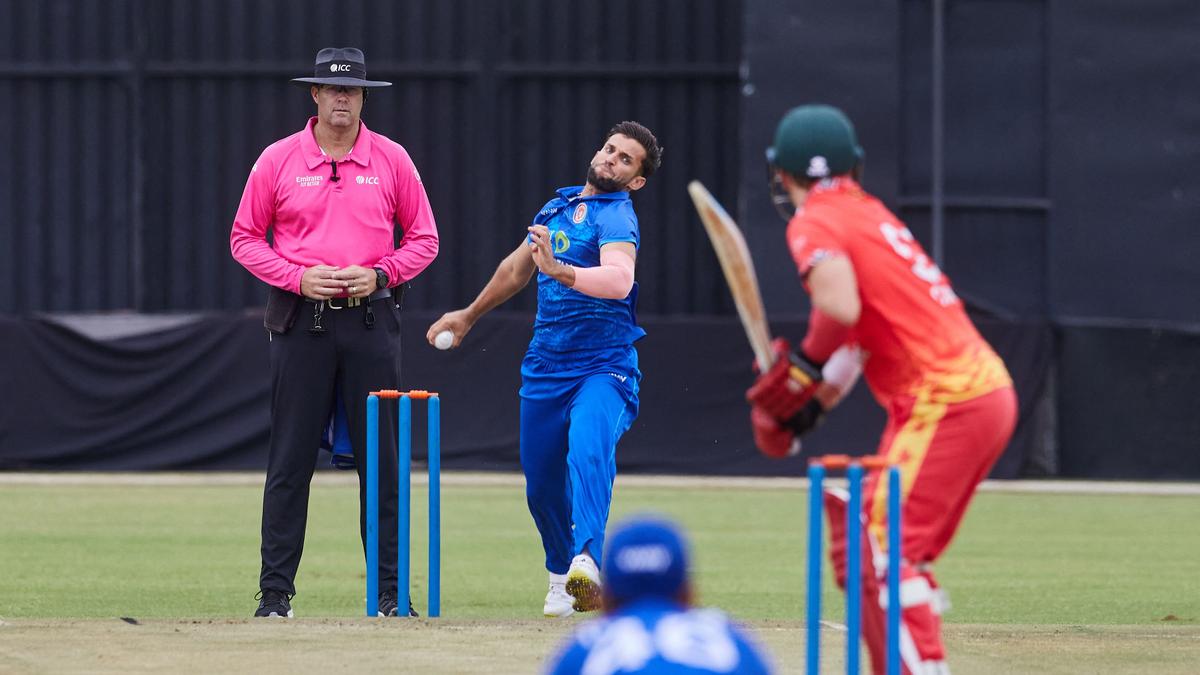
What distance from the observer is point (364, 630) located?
697 centimetres

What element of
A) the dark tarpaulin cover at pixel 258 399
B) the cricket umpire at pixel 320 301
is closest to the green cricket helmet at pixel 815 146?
the cricket umpire at pixel 320 301

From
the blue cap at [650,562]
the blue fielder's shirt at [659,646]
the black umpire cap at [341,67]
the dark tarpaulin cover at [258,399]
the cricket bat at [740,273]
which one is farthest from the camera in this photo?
the dark tarpaulin cover at [258,399]

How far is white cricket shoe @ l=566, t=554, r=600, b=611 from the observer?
287 inches

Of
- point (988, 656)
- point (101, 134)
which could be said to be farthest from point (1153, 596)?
point (101, 134)

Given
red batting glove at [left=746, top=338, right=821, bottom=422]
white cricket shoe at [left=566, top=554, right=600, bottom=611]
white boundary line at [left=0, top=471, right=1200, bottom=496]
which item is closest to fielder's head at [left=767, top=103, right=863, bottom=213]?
red batting glove at [left=746, top=338, right=821, bottom=422]

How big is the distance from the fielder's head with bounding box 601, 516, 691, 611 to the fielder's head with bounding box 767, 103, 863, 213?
1.94 meters

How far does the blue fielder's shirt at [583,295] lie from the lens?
25.5 feet

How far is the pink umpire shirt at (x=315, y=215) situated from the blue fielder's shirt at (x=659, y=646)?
438 cm

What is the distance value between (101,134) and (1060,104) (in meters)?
10.5

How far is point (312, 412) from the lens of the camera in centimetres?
774

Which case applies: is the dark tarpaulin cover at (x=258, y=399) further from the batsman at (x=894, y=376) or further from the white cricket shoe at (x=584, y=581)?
the batsman at (x=894, y=376)

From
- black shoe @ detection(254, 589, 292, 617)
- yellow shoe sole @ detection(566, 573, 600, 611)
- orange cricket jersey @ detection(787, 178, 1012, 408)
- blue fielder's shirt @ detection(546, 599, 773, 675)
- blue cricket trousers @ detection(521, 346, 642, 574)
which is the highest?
orange cricket jersey @ detection(787, 178, 1012, 408)

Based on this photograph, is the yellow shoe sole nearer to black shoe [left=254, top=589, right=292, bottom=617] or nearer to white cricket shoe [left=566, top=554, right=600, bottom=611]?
white cricket shoe [left=566, top=554, right=600, bottom=611]

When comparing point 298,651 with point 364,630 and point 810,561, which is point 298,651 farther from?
point 810,561
